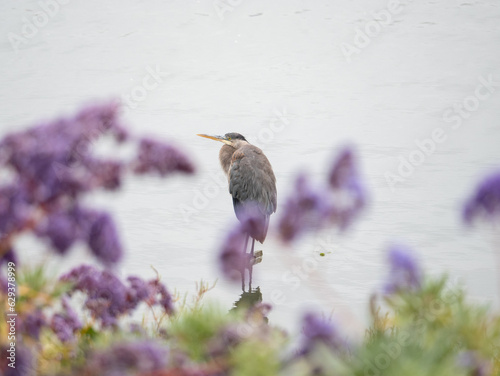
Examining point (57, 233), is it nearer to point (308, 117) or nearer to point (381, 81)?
point (308, 117)

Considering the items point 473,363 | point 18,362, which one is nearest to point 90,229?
point 18,362

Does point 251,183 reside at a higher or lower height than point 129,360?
lower

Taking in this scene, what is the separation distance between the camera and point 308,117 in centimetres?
1223

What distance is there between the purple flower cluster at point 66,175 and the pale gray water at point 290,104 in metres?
2.63

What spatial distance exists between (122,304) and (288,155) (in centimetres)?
714

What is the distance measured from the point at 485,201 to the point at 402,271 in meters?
0.36

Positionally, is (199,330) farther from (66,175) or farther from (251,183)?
(251,183)

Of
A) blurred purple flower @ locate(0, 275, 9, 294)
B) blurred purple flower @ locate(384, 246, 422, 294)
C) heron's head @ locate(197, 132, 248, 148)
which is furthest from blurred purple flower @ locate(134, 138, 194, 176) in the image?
heron's head @ locate(197, 132, 248, 148)

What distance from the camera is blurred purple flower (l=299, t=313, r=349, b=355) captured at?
2.85m

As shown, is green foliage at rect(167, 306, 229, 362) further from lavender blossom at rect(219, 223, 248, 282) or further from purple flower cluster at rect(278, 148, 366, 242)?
purple flower cluster at rect(278, 148, 366, 242)

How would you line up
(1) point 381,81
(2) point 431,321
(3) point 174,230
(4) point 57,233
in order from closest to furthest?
(4) point 57,233 < (2) point 431,321 < (3) point 174,230 < (1) point 381,81

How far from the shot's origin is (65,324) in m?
3.34

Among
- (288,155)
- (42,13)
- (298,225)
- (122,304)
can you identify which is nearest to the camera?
(298,225)

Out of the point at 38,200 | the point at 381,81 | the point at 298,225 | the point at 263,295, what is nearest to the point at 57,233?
the point at 38,200
